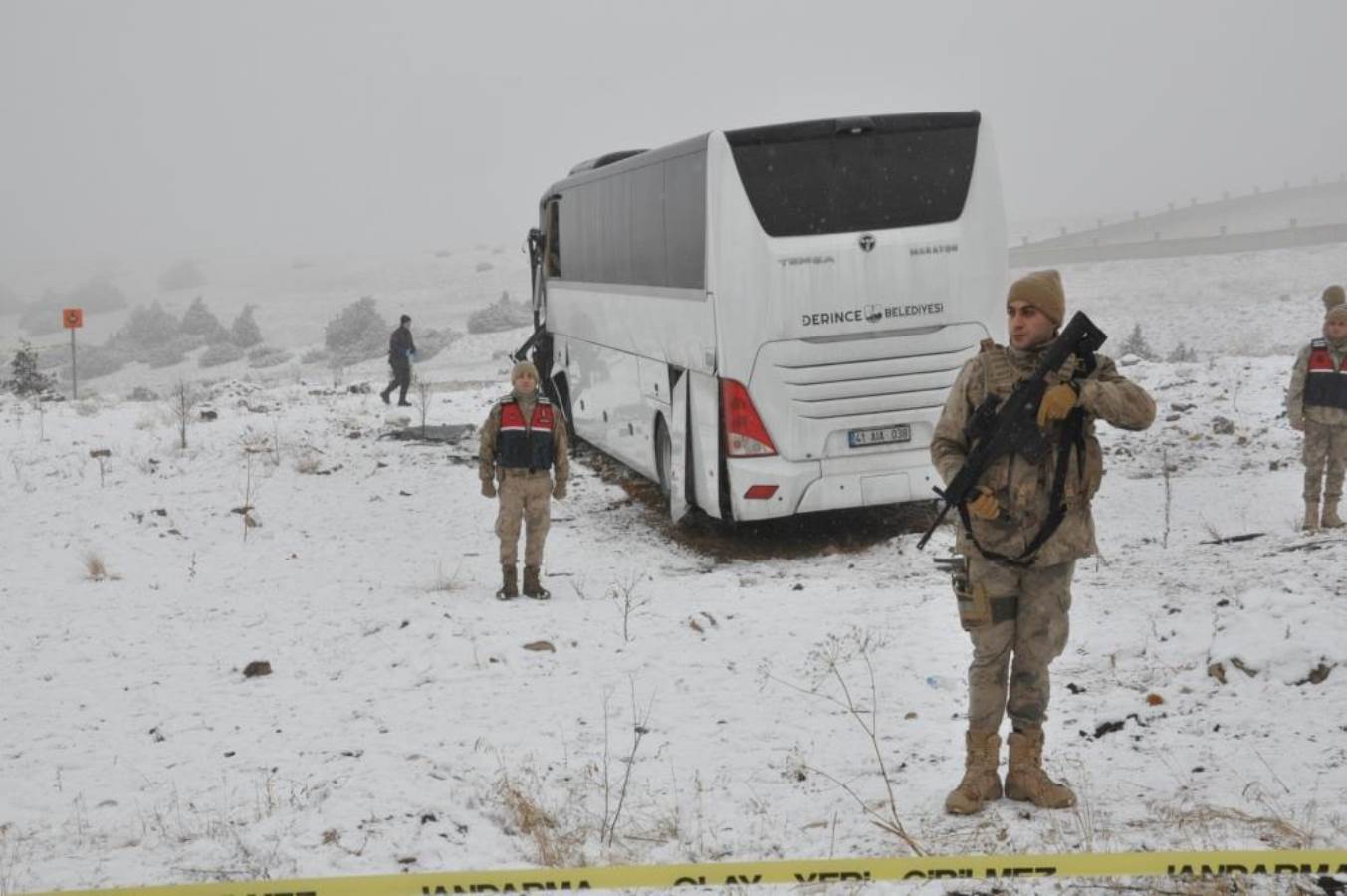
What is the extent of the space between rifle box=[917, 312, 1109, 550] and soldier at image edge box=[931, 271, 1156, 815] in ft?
0.15

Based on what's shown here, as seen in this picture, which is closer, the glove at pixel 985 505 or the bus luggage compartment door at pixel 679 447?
Answer: the glove at pixel 985 505

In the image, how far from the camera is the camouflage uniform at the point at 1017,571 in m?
5.27

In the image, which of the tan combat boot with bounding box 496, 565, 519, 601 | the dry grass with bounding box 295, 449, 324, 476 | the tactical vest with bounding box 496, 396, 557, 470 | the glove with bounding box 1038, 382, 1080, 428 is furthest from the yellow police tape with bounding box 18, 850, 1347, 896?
the dry grass with bounding box 295, 449, 324, 476

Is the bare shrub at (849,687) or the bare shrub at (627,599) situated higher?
the bare shrub at (849,687)

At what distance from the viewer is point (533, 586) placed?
10586 millimetres

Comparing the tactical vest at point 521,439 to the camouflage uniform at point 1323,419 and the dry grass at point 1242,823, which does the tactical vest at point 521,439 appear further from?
the camouflage uniform at point 1323,419

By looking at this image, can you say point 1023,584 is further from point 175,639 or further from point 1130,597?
point 175,639

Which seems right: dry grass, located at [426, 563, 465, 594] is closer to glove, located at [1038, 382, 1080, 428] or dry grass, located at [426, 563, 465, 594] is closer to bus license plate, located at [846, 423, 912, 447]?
bus license plate, located at [846, 423, 912, 447]

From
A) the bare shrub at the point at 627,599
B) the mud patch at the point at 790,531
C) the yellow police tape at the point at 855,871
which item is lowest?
the mud patch at the point at 790,531

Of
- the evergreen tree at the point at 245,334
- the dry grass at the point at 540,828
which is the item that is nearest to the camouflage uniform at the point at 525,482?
the dry grass at the point at 540,828

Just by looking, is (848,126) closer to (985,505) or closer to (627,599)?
(627,599)

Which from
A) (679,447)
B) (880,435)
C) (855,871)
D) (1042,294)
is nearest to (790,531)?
(679,447)

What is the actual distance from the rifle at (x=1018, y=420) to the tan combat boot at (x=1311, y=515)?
23.6 feet

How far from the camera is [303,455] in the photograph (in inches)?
688
